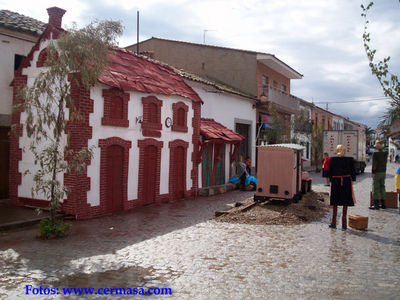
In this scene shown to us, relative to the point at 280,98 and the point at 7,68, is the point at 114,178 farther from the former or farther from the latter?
the point at 280,98

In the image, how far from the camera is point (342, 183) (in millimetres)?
8961

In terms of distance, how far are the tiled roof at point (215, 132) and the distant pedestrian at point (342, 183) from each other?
753 centimetres

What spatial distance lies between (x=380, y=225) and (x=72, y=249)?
7.42 meters

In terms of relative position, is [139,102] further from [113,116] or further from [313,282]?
[313,282]

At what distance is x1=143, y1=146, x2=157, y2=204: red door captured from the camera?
41.2 feet

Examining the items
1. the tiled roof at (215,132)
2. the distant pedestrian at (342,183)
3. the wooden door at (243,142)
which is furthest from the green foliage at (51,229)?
the wooden door at (243,142)

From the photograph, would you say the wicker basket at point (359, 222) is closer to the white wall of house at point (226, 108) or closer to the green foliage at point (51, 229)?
the green foliage at point (51, 229)

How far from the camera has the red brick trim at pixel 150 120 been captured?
12266 millimetres

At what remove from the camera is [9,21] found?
1209 cm

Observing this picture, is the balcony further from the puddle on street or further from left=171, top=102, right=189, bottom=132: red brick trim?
the puddle on street

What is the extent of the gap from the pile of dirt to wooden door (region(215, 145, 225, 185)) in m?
4.91

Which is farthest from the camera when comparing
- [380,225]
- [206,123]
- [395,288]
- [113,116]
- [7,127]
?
[206,123]

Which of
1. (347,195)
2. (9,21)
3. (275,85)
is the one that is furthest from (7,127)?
(275,85)

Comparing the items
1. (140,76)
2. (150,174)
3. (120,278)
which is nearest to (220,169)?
(150,174)
